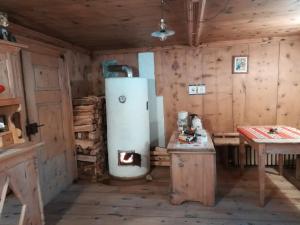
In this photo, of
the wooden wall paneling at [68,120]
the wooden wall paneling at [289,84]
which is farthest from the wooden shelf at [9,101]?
the wooden wall paneling at [289,84]

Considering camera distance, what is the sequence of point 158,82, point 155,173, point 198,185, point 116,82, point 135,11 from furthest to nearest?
point 158,82, point 155,173, point 116,82, point 198,185, point 135,11

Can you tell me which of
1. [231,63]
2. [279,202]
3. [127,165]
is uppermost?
[231,63]

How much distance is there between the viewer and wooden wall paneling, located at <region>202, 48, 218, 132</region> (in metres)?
3.69

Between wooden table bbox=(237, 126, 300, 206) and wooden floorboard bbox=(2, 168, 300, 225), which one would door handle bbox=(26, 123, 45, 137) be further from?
wooden table bbox=(237, 126, 300, 206)

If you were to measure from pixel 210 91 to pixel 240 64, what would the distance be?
0.64m

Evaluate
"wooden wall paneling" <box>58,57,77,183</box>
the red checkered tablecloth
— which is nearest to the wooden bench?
the red checkered tablecloth

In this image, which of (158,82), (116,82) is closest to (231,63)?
(158,82)

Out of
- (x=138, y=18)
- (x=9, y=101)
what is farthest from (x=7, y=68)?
(x=138, y=18)

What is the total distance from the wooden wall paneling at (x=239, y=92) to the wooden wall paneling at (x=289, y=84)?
0.54 m

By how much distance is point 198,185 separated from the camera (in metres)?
2.49

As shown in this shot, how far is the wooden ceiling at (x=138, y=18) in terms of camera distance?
1.91m

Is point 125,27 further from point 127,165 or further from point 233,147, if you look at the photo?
point 233,147

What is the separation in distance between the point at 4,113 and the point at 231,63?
3221 millimetres

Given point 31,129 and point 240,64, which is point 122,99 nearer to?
point 31,129
